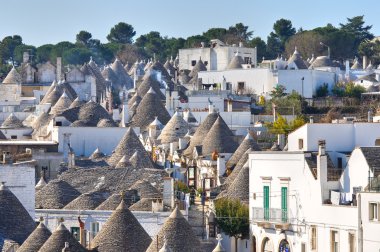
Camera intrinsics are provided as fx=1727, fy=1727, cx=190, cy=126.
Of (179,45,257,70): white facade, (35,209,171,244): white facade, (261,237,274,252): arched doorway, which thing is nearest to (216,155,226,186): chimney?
(35,209,171,244): white facade

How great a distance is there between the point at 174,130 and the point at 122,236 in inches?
1603

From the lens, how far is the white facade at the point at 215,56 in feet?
438

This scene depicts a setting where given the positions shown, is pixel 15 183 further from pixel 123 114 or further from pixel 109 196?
pixel 123 114

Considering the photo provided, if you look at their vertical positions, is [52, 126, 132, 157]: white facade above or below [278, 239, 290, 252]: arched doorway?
above

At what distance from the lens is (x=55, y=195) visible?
66375 mm

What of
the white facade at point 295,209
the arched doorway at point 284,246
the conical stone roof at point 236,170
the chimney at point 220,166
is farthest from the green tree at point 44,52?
the arched doorway at point 284,246

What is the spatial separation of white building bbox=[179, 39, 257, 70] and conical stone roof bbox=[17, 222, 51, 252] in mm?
79708

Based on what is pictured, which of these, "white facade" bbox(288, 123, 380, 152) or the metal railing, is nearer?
"white facade" bbox(288, 123, 380, 152)

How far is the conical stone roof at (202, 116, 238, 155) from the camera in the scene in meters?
81.2

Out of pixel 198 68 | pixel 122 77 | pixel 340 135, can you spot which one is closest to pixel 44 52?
pixel 122 77

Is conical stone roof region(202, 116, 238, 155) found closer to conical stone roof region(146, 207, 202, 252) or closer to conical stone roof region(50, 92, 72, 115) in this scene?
conical stone roof region(50, 92, 72, 115)

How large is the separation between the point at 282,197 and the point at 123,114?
44763mm

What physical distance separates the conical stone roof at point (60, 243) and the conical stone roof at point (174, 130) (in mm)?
42003

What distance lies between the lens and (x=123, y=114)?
10062 centimetres
